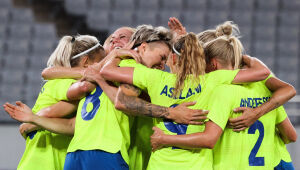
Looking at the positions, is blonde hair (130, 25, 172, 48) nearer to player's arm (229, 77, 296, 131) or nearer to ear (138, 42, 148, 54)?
ear (138, 42, 148, 54)

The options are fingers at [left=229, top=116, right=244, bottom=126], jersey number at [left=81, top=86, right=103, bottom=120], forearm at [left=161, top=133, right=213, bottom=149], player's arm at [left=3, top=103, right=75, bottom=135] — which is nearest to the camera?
forearm at [left=161, top=133, right=213, bottom=149]

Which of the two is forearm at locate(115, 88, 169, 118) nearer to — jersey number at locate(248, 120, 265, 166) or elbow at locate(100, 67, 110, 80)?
elbow at locate(100, 67, 110, 80)

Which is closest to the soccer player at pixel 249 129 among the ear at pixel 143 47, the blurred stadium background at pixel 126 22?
the ear at pixel 143 47

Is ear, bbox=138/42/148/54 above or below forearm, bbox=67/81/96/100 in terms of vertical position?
above

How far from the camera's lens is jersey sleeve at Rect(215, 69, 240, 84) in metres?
2.45

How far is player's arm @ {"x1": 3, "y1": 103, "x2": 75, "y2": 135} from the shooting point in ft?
8.91

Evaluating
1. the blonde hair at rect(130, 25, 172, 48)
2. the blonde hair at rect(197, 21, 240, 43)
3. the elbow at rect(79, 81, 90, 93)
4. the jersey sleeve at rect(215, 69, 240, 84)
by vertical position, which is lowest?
the elbow at rect(79, 81, 90, 93)

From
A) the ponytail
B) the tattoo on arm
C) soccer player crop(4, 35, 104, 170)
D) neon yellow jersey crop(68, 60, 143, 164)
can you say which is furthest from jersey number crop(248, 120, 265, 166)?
the ponytail

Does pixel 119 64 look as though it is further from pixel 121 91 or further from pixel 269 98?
pixel 269 98

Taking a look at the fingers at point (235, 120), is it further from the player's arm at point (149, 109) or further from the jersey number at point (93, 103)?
the jersey number at point (93, 103)

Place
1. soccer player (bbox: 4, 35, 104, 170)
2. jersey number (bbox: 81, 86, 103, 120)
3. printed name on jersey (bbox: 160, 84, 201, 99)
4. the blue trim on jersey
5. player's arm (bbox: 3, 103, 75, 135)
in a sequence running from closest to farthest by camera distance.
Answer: printed name on jersey (bbox: 160, 84, 201, 99), jersey number (bbox: 81, 86, 103, 120), player's arm (bbox: 3, 103, 75, 135), soccer player (bbox: 4, 35, 104, 170), the blue trim on jersey

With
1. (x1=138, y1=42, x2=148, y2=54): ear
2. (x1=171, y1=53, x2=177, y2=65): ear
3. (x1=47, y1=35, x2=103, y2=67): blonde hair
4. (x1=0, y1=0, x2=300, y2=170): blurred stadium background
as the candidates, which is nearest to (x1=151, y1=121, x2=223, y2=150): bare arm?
(x1=171, y1=53, x2=177, y2=65): ear

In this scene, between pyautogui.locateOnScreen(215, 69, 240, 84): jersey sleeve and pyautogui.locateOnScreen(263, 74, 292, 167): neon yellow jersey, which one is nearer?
pyautogui.locateOnScreen(215, 69, 240, 84): jersey sleeve

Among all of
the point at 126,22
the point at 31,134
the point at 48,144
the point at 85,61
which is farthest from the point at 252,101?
the point at 126,22
